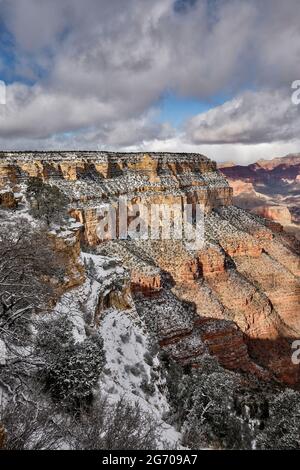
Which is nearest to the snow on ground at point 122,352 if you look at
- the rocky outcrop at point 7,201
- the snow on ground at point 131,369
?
the snow on ground at point 131,369

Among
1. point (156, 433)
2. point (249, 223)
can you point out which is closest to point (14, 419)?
point (156, 433)

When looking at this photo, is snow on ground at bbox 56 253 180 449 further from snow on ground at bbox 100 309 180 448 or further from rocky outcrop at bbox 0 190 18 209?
rocky outcrop at bbox 0 190 18 209

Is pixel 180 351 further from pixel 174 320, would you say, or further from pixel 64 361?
pixel 64 361

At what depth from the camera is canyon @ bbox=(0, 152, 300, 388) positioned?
33.3 meters

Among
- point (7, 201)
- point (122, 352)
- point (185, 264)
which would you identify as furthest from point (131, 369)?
point (185, 264)

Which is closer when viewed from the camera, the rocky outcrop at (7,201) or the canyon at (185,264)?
the rocky outcrop at (7,201)

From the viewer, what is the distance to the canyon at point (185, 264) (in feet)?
109

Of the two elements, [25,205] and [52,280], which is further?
[25,205]

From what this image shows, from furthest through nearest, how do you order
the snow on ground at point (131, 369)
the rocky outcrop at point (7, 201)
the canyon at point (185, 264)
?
the canyon at point (185, 264)
the rocky outcrop at point (7, 201)
the snow on ground at point (131, 369)

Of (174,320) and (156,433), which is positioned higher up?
(156,433)

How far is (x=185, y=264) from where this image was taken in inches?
1639

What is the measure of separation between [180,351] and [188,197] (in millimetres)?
26566

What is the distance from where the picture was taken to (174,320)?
33750 millimetres

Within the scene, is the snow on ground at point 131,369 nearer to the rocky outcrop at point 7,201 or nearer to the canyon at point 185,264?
the canyon at point 185,264
